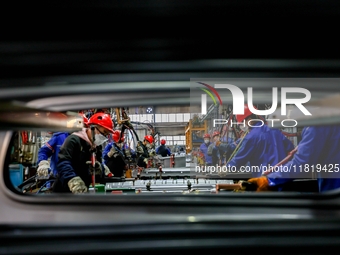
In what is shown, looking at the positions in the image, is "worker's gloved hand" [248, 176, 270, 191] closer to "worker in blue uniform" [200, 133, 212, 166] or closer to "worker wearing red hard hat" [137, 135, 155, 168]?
"worker in blue uniform" [200, 133, 212, 166]

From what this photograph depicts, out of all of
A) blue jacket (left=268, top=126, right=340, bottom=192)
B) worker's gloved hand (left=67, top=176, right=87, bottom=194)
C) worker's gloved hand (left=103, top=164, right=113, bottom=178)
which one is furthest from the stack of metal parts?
blue jacket (left=268, top=126, right=340, bottom=192)

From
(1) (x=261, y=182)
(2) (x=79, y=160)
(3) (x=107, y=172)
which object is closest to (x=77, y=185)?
(2) (x=79, y=160)

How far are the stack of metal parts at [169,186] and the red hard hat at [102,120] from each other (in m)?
0.38

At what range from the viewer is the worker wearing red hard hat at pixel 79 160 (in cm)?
195

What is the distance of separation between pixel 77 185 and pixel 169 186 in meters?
0.55

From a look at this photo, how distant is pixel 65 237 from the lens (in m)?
1.14

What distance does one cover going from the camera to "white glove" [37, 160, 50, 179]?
1.91 m

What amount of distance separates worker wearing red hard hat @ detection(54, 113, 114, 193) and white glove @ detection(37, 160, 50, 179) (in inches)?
2.4

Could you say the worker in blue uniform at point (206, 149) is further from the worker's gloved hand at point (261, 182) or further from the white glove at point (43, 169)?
the white glove at point (43, 169)

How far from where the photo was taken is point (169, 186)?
2121mm

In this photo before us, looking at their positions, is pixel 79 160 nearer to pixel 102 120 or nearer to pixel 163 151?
pixel 102 120

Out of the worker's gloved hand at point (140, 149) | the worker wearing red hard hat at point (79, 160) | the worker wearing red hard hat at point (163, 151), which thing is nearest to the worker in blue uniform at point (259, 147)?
the worker wearing red hard hat at point (163, 151)
